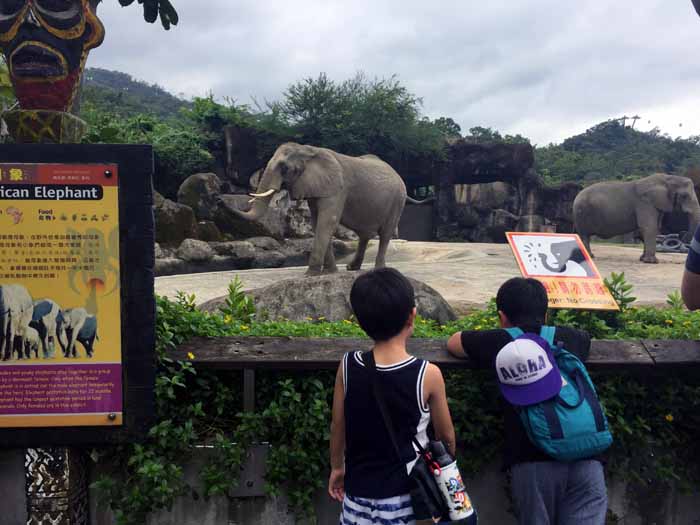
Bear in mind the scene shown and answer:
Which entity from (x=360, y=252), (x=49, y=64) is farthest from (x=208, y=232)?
(x=49, y=64)

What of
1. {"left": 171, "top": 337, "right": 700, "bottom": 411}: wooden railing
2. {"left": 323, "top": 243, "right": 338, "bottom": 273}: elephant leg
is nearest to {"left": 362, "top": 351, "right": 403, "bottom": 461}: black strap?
{"left": 171, "top": 337, "right": 700, "bottom": 411}: wooden railing

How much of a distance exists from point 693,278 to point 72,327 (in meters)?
2.14

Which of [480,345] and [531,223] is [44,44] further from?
[531,223]

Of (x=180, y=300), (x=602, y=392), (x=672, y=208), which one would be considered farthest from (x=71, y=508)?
(x=672, y=208)

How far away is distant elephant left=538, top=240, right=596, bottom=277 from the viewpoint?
9.82ft

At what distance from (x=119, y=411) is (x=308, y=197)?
5.32 m

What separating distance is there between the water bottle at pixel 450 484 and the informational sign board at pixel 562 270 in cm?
129

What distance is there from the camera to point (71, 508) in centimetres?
230

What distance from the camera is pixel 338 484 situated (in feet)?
6.68

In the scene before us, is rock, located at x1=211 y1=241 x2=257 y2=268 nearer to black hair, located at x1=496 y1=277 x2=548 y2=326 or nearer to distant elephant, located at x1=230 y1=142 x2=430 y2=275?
distant elephant, located at x1=230 y1=142 x2=430 y2=275

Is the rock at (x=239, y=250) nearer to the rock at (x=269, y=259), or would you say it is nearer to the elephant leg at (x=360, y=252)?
the rock at (x=269, y=259)

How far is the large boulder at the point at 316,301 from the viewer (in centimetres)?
482

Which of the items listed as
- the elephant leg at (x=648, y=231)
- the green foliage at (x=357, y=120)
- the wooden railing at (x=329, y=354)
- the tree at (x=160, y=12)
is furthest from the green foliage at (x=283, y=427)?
the green foliage at (x=357, y=120)

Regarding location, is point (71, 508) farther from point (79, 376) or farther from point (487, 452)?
point (487, 452)
